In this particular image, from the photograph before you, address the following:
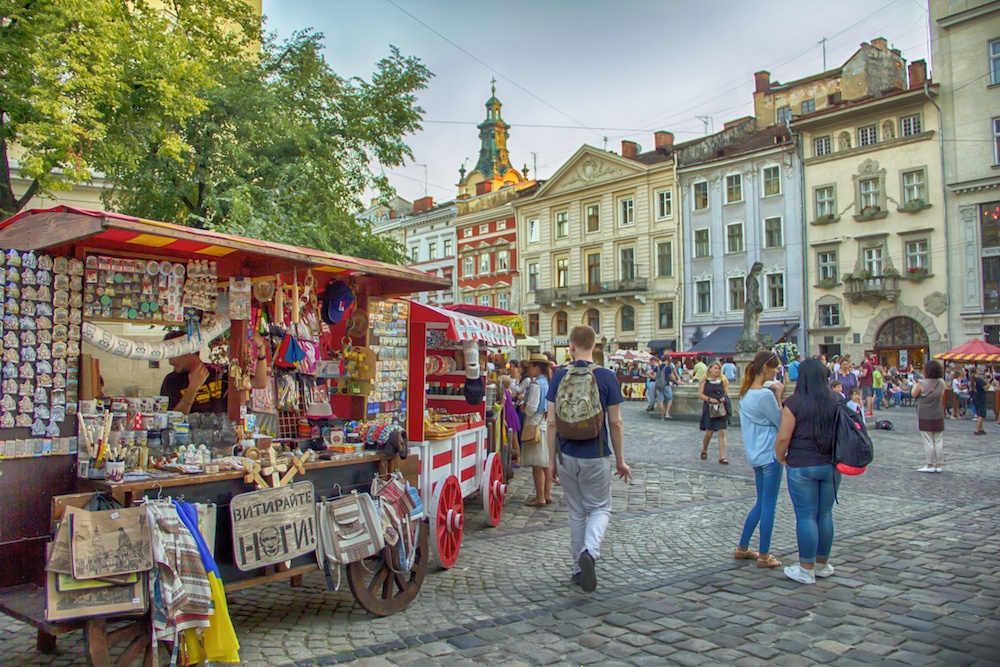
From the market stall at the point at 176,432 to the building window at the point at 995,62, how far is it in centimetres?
3270

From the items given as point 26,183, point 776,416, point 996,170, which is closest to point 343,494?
point 776,416

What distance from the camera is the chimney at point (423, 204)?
207 ft

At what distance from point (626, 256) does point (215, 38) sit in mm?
31358

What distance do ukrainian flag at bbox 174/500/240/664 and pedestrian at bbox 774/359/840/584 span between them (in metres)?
3.98

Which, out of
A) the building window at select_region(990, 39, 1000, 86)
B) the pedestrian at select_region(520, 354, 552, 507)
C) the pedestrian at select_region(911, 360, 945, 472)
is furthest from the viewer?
the building window at select_region(990, 39, 1000, 86)

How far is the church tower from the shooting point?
192ft

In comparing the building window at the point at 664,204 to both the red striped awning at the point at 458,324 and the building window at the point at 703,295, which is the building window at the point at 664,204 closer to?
the building window at the point at 703,295

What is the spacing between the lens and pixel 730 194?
3816 centimetres

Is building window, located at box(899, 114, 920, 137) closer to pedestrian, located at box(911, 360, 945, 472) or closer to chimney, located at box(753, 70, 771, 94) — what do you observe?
chimney, located at box(753, 70, 771, 94)

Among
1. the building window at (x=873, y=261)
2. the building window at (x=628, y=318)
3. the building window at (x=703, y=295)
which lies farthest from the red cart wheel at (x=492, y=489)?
the building window at (x=628, y=318)

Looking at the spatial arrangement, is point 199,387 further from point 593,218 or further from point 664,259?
point 593,218

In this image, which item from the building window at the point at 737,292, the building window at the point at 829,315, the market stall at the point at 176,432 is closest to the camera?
the market stall at the point at 176,432

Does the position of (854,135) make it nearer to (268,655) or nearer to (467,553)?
(467,553)

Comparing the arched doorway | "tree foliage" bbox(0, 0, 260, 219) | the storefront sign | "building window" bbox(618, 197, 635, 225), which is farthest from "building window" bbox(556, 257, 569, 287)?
the storefront sign
